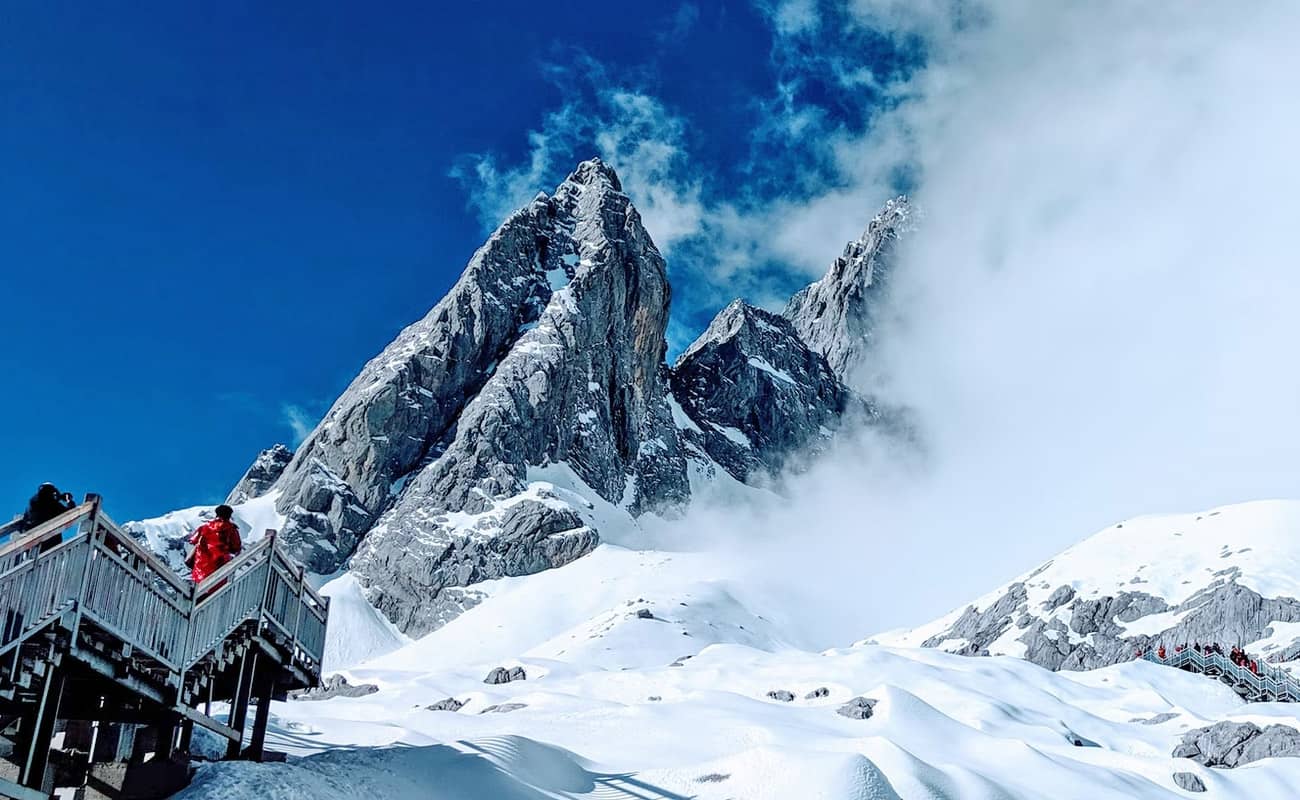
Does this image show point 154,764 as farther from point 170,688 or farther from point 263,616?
point 263,616

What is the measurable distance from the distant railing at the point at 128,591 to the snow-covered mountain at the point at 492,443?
114026 mm

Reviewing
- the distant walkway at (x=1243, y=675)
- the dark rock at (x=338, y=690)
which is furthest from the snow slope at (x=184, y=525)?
the distant walkway at (x=1243, y=675)

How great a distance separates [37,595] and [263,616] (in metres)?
6.37

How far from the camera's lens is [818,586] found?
146500 mm

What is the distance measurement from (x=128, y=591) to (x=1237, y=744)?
1618 inches

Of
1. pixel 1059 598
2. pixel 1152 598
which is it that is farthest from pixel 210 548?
pixel 1059 598

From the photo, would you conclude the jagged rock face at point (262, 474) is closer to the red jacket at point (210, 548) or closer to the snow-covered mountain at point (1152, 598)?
the snow-covered mountain at point (1152, 598)

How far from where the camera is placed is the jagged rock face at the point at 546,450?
137125 mm

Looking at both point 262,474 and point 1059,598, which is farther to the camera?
point 262,474

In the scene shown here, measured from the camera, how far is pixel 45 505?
13898mm

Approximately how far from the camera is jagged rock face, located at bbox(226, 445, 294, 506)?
170750mm

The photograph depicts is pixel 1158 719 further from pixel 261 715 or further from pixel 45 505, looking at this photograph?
pixel 45 505

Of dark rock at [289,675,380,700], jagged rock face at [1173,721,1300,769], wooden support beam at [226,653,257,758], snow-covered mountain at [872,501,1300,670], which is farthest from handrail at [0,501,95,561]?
snow-covered mountain at [872,501,1300,670]

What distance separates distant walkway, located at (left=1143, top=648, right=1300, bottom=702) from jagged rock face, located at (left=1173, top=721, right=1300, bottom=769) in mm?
17739
